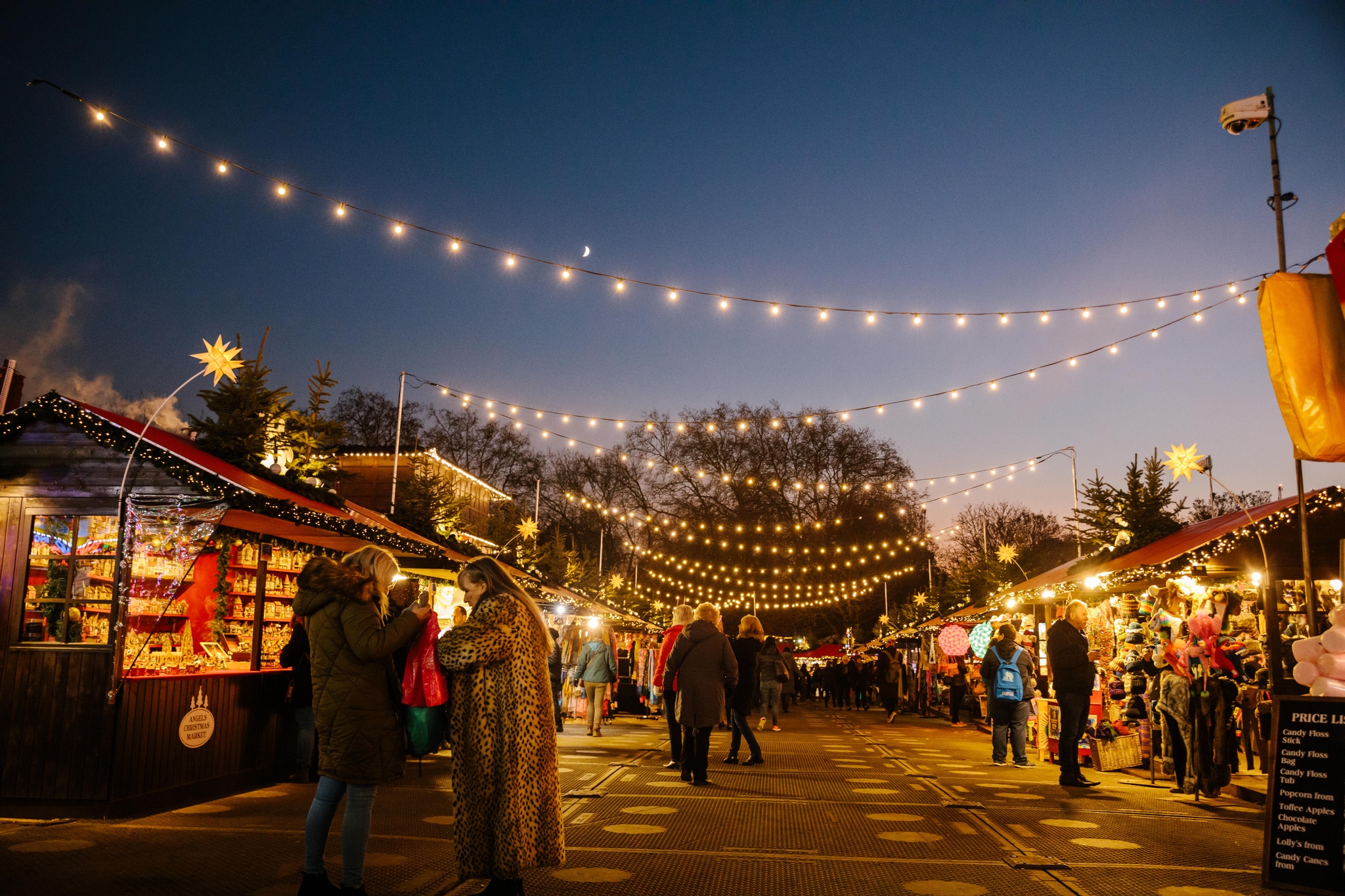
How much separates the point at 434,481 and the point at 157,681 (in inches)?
397

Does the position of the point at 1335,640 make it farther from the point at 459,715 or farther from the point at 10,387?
the point at 10,387

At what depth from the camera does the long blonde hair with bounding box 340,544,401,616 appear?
14.7 ft

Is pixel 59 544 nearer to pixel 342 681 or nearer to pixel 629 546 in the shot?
pixel 342 681

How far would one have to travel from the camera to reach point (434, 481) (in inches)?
671

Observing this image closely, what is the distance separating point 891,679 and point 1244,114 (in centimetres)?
1646

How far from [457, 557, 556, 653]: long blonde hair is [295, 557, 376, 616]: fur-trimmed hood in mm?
439

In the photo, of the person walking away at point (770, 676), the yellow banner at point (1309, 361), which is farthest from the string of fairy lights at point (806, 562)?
the yellow banner at point (1309, 361)

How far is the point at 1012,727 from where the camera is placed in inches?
448

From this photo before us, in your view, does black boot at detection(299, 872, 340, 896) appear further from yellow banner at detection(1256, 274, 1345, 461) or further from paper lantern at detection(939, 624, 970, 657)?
paper lantern at detection(939, 624, 970, 657)

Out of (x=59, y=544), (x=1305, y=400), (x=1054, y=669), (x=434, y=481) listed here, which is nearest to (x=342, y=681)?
(x=59, y=544)

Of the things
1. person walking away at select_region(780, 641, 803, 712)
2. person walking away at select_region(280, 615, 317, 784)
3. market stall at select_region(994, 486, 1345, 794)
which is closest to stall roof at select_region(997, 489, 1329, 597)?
market stall at select_region(994, 486, 1345, 794)

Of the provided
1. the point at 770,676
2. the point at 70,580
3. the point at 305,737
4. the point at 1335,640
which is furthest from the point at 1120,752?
the point at 70,580

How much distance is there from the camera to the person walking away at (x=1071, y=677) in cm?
925

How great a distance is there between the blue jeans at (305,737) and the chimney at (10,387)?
7.54 m
